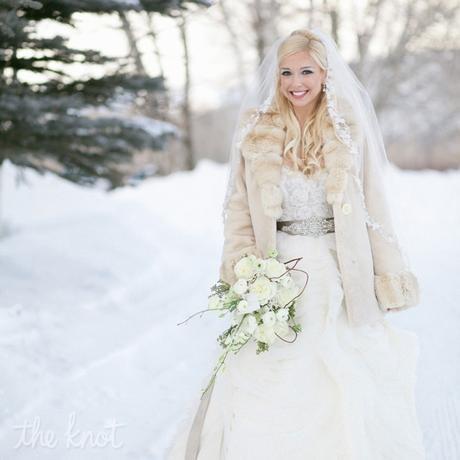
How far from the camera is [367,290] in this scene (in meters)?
2.77

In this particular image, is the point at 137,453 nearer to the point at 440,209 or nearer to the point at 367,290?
the point at 367,290

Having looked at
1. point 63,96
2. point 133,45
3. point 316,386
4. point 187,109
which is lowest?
point 316,386

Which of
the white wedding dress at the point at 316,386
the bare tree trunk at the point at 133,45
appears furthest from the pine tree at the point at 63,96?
the white wedding dress at the point at 316,386

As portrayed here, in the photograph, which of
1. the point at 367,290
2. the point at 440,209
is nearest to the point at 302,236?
the point at 367,290

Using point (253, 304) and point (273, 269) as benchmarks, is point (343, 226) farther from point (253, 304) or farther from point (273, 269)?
point (253, 304)

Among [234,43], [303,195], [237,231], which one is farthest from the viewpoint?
[234,43]

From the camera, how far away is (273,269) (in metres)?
2.53

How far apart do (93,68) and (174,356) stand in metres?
2.89

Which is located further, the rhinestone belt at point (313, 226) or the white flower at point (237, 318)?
the rhinestone belt at point (313, 226)

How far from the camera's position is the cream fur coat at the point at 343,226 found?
9.00ft

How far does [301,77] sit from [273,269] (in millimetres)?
1081

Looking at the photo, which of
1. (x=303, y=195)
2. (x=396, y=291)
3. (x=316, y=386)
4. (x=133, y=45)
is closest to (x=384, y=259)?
(x=396, y=291)

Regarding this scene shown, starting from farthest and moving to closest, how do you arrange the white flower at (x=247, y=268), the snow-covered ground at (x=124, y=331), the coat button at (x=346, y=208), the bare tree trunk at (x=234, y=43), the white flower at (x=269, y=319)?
the bare tree trunk at (x=234, y=43) → the snow-covered ground at (x=124, y=331) → the coat button at (x=346, y=208) → the white flower at (x=247, y=268) → the white flower at (x=269, y=319)

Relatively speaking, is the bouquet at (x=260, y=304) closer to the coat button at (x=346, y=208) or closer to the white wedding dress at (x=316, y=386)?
the white wedding dress at (x=316, y=386)
